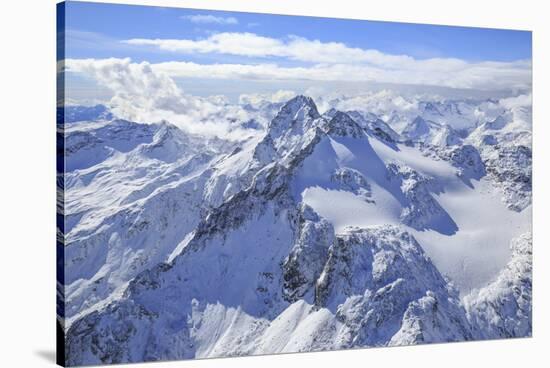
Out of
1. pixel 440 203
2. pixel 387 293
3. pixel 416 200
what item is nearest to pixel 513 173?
pixel 440 203

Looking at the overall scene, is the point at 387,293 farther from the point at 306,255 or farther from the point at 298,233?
the point at 298,233

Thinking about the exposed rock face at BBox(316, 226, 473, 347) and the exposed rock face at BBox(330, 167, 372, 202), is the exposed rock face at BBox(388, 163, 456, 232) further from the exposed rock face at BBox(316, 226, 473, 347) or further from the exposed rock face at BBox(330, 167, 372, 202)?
the exposed rock face at BBox(330, 167, 372, 202)

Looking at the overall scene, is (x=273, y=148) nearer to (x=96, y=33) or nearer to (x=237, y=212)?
(x=237, y=212)

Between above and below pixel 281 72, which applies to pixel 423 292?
below

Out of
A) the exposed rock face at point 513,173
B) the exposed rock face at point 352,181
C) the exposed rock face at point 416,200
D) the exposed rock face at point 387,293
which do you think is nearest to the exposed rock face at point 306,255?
the exposed rock face at point 387,293

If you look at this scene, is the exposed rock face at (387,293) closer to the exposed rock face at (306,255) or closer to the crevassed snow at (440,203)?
the exposed rock face at (306,255)

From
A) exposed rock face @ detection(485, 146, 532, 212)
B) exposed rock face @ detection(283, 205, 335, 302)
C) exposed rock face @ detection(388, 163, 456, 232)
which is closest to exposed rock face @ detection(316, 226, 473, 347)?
exposed rock face @ detection(283, 205, 335, 302)

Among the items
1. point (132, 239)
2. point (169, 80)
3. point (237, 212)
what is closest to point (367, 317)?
point (237, 212)

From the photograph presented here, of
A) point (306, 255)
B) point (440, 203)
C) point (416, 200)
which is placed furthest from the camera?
point (440, 203)
